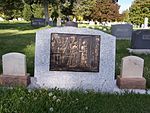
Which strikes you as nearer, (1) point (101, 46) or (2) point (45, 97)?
(2) point (45, 97)

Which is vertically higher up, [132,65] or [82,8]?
[82,8]

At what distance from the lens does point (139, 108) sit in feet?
20.7

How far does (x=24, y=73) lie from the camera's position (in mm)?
8352

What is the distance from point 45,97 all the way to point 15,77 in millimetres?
2204

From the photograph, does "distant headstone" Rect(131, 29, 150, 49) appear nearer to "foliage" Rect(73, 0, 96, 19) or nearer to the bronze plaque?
the bronze plaque

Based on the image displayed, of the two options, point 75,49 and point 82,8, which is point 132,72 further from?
point 82,8

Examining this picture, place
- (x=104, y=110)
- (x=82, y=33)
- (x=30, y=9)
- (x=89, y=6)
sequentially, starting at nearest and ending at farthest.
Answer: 1. (x=104, y=110)
2. (x=82, y=33)
3. (x=89, y=6)
4. (x=30, y=9)

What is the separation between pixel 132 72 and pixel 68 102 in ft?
9.57

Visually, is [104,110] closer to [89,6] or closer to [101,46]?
[101,46]

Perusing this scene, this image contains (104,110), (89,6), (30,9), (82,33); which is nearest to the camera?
(104,110)

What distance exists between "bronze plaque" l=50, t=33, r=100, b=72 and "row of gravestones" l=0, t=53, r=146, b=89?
2.42 feet

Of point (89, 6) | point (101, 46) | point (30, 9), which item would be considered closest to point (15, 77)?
point (101, 46)

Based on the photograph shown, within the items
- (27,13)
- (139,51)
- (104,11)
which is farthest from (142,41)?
(104,11)

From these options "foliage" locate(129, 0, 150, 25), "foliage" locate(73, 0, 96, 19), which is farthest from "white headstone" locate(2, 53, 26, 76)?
"foliage" locate(129, 0, 150, 25)
